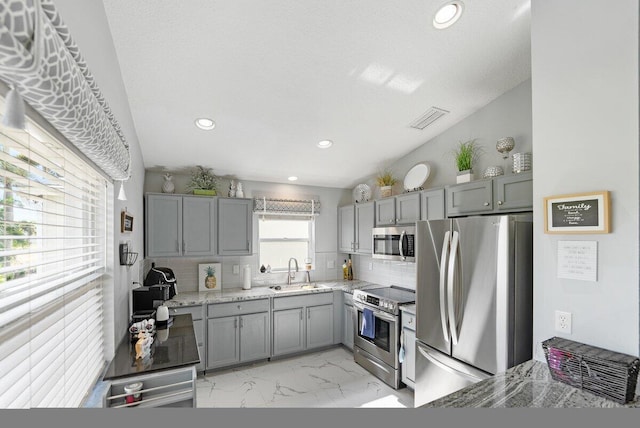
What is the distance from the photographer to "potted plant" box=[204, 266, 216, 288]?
338cm

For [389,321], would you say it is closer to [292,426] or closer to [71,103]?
[292,426]

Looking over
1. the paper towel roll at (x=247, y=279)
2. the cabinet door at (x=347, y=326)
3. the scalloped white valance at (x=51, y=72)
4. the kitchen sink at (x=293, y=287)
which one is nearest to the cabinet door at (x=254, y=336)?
the kitchen sink at (x=293, y=287)

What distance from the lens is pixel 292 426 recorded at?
0.42m

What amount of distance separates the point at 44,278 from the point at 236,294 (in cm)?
238

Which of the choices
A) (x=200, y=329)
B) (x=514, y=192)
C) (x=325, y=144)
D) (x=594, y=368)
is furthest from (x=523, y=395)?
(x=200, y=329)

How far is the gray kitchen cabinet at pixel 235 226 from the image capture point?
331cm

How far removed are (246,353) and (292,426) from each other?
3021mm

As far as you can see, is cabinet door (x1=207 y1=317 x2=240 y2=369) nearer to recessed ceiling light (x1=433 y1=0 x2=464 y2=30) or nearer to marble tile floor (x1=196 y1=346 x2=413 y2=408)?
marble tile floor (x1=196 y1=346 x2=413 y2=408)

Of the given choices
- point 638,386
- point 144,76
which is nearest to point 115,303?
point 144,76

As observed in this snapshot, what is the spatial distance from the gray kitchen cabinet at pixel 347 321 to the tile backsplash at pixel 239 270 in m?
0.63

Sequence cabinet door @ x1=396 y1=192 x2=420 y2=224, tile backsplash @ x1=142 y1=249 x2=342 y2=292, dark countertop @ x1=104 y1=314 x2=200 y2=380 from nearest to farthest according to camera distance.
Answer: dark countertop @ x1=104 y1=314 x2=200 y2=380 < cabinet door @ x1=396 y1=192 x2=420 y2=224 < tile backsplash @ x1=142 y1=249 x2=342 y2=292

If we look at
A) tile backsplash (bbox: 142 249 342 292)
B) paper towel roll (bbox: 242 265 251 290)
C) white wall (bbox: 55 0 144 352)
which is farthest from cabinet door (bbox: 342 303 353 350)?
white wall (bbox: 55 0 144 352)

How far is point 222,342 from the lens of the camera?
2984 millimetres

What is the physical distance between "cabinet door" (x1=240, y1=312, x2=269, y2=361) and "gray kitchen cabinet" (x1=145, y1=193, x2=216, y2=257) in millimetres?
855
